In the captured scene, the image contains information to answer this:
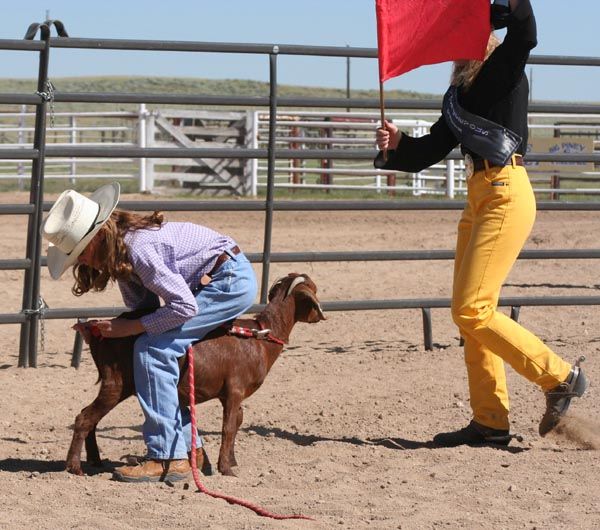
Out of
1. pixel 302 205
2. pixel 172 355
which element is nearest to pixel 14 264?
pixel 302 205

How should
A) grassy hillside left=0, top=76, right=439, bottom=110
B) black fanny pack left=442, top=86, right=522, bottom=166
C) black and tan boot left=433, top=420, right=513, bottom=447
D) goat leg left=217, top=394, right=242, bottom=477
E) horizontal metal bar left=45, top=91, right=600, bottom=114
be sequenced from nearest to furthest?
goat leg left=217, top=394, right=242, bottom=477
black fanny pack left=442, top=86, right=522, bottom=166
black and tan boot left=433, top=420, right=513, bottom=447
horizontal metal bar left=45, top=91, right=600, bottom=114
grassy hillside left=0, top=76, right=439, bottom=110

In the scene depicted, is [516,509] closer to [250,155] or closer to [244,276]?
[244,276]

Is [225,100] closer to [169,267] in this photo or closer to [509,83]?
[509,83]

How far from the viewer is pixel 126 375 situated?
14.9 feet

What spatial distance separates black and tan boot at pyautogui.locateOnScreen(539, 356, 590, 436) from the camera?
4.98m

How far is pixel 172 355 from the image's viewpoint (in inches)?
177

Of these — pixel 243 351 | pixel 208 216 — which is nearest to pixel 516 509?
pixel 243 351

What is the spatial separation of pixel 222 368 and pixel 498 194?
4.49 ft

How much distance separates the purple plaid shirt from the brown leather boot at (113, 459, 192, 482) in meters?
0.53

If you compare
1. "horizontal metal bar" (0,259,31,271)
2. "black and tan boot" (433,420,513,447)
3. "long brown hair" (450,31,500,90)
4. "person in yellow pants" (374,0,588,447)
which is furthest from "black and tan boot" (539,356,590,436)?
"horizontal metal bar" (0,259,31,271)

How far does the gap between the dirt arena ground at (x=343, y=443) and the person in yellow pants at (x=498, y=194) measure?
1.03 ft

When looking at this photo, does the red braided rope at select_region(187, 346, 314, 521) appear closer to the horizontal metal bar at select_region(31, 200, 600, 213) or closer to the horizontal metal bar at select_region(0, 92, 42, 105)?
the horizontal metal bar at select_region(31, 200, 600, 213)

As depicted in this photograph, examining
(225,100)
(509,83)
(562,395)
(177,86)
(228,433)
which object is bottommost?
(228,433)

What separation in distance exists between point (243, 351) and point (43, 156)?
8.49 ft
